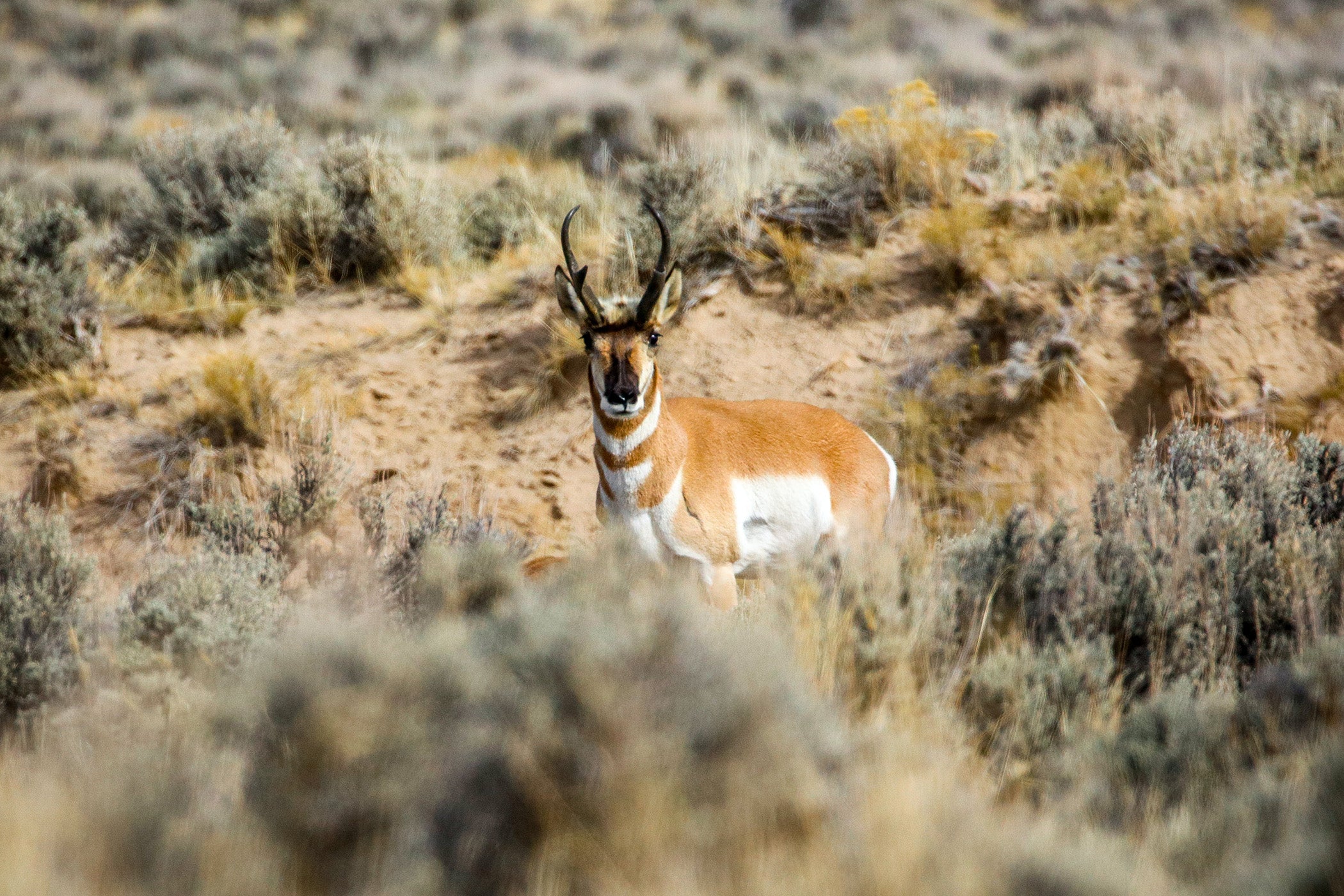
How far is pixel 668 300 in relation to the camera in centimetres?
562

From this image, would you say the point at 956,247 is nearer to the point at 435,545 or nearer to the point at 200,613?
→ the point at 435,545

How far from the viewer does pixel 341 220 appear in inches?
392

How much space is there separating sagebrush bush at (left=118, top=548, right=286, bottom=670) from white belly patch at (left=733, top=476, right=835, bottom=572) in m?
2.58

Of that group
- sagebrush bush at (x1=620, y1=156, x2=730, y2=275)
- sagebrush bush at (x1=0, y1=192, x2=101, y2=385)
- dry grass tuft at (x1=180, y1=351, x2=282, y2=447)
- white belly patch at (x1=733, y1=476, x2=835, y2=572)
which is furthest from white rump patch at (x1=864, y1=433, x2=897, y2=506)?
sagebrush bush at (x1=0, y1=192, x2=101, y2=385)

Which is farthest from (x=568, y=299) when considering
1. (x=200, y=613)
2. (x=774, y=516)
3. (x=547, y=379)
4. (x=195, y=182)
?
(x=195, y=182)

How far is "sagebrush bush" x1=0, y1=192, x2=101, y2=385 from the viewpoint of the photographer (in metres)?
8.86

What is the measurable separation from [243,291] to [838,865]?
912 cm

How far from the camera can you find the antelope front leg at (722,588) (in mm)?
5410

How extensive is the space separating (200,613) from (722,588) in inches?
104

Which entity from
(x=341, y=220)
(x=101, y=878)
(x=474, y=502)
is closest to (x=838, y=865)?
(x=101, y=878)

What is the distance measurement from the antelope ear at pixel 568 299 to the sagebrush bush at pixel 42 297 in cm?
589

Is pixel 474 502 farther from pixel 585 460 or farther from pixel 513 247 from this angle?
pixel 513 247

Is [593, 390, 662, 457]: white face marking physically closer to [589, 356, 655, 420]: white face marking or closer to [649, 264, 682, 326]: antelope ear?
[589, 356, 655, 420]: white face marking

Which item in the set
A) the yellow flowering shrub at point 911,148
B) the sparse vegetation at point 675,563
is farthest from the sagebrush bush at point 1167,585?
the yellow flowering shrub at point 911,148
